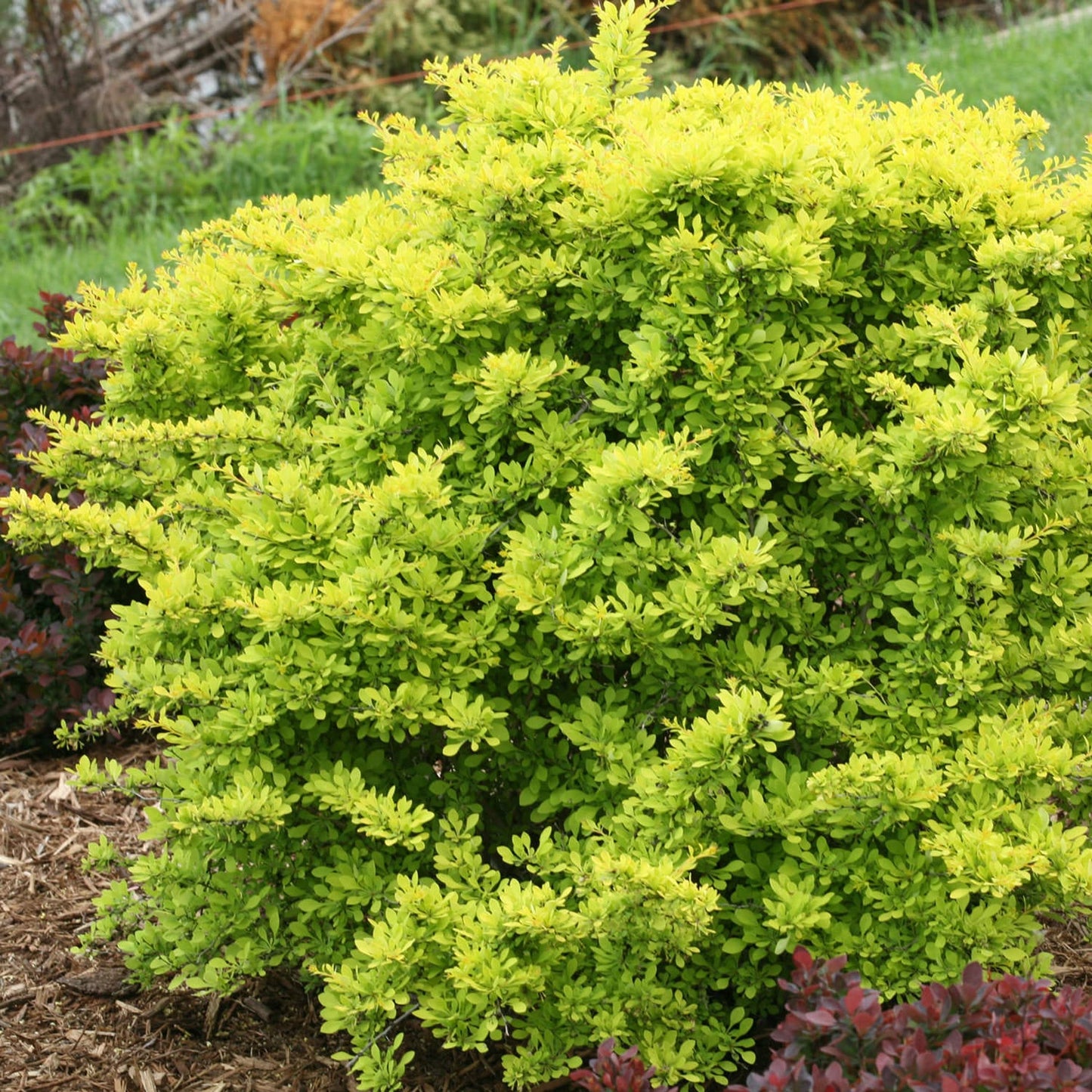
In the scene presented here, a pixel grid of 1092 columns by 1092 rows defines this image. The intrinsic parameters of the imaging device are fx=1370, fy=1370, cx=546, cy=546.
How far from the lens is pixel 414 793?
294 centimetres

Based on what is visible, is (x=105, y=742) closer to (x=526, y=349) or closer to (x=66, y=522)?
(x=66, y=522)

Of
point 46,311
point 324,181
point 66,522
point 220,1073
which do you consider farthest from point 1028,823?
point 324,181

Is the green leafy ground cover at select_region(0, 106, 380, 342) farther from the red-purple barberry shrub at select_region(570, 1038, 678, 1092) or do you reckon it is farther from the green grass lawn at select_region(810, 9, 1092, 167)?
the red-purple barberry shrub at select_region(570, 1038, 678, 1092)

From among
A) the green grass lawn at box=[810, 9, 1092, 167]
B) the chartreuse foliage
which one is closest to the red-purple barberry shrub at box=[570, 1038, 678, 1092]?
the chartreuse foliage

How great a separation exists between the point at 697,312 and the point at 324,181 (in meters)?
6.94

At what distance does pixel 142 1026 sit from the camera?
319 centimetres

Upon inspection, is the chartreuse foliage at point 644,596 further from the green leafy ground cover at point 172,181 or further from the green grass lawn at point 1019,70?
the green leafy ground cover at point 172,181

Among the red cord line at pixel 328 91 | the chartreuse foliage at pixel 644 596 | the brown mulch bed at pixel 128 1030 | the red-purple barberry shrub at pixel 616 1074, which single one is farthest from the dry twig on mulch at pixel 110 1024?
the red cord line at pixel 328 91

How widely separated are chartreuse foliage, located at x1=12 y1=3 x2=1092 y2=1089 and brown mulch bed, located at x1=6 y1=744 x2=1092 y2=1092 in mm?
169

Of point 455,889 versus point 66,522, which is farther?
point 66,522

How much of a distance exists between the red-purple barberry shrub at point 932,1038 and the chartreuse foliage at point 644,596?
23 centimetres

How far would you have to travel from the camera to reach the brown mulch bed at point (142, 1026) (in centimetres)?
301

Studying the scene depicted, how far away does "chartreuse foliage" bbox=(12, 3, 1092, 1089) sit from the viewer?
8.32 feet

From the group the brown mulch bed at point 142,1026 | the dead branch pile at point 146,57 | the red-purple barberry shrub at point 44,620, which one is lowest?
the brown mulch bed at point 142,1026
